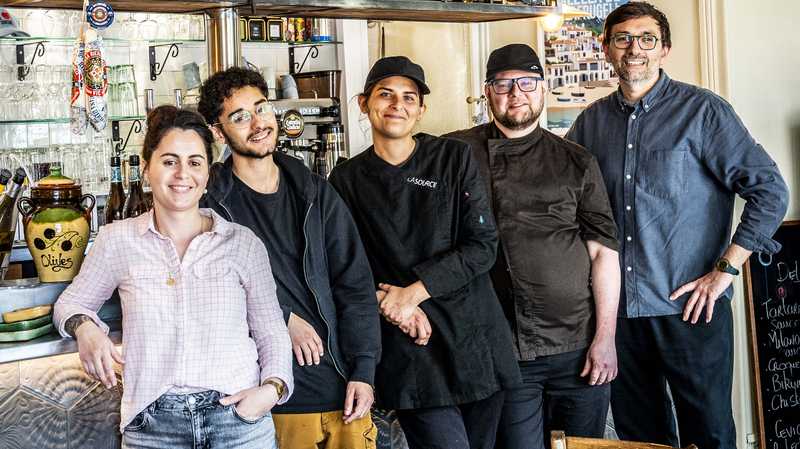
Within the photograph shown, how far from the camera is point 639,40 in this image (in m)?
3.23

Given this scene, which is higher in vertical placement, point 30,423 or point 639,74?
point 639,74

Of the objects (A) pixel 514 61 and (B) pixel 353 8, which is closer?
(A) pixel 514 61

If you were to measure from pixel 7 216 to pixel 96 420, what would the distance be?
2.06 feet

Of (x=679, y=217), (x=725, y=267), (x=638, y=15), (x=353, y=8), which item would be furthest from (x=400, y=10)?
(x=725, y=267)

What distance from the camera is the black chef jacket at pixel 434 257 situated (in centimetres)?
267

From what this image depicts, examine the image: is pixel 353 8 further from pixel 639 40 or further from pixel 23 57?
pixel 23 57

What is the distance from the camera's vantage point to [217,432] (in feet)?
7.22

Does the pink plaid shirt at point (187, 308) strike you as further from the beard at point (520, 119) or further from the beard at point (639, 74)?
the beard at point (639, 74)

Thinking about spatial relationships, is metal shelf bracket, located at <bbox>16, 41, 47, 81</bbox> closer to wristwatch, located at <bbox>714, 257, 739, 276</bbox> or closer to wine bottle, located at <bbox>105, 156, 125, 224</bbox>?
wine bottle, located at <bbox>105, 156, 125, 224</bbox>

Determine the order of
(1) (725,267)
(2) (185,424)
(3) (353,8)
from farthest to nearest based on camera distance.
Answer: (3) (353,8), (1) (725,267), (2) (185,424)

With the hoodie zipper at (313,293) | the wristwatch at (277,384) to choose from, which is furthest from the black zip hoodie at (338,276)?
the wristwatch at (277,384)

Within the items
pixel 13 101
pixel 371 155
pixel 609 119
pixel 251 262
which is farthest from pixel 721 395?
pixel 13 101

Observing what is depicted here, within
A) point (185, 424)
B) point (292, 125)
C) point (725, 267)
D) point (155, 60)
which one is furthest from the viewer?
point (155, 60)

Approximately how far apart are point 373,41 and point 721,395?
3427 mm
